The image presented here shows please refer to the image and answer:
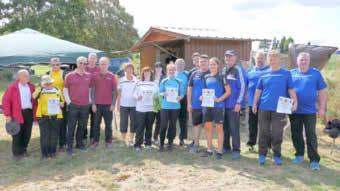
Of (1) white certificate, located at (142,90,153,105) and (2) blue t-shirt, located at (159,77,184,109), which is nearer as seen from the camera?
(2) blue t-shirt, located at (159,77,184,109)

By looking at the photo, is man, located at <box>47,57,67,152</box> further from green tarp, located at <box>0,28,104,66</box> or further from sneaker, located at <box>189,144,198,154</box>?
sneaker, located at <box>189,144,198,154</box>

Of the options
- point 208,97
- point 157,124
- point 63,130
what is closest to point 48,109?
point 63,130

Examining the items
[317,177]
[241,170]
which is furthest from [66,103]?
[317,177]

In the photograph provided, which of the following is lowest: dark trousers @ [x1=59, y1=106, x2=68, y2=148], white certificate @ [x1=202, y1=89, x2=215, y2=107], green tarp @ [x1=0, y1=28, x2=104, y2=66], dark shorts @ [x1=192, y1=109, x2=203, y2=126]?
dark trousers @ [x1=59, y1=106, x2=68, y2=148]

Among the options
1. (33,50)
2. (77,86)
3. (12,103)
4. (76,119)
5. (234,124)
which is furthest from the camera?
(33,50)

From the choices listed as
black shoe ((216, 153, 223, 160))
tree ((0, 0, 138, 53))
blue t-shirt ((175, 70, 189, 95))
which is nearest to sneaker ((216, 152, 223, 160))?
black shoe ((216, 153, 223, 160))

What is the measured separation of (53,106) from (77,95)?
442mm

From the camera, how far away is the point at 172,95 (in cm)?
692

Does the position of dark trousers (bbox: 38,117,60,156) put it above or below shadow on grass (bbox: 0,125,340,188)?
above

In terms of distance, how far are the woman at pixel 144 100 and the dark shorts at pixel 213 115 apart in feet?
3.40

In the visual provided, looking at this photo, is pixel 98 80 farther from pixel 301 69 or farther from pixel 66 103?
pixel 301 69

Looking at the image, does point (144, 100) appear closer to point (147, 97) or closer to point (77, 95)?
point (147, 97)

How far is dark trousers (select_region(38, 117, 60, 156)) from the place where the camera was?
6.97 m

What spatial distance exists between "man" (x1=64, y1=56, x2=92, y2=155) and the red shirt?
14 cm
